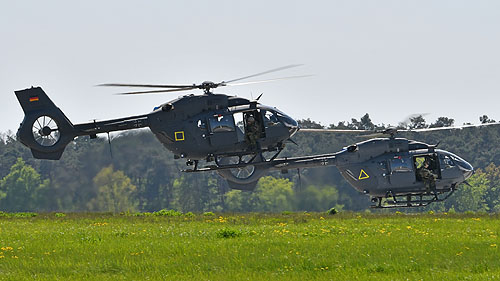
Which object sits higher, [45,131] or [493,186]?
[45,131]

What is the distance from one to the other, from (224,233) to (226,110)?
33.6 feet

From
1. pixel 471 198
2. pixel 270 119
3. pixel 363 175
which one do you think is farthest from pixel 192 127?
pixel 471 198

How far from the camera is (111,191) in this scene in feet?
162

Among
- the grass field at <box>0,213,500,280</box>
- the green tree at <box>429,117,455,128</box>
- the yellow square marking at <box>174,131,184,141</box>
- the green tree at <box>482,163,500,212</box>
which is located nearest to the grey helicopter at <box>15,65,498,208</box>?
the yellow square marking at <box>174,131,184,141</box>

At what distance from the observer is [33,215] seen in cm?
4247

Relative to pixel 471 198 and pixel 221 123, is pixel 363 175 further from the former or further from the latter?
pixel 471 198

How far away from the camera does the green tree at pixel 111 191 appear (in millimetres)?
46281

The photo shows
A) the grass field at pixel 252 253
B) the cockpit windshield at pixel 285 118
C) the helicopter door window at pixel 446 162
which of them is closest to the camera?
the grass field at pixel 252 253

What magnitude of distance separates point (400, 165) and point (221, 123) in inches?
432

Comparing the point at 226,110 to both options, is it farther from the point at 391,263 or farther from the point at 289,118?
the point at 391,263

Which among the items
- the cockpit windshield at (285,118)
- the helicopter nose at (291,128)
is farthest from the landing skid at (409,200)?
the cockpit windshield at (285,118)

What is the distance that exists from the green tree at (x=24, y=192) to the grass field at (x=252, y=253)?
559 inches

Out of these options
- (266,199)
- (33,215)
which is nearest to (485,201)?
(266,199)

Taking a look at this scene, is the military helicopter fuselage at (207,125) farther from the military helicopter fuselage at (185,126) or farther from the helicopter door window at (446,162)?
the helicopter door window at (446,162)
